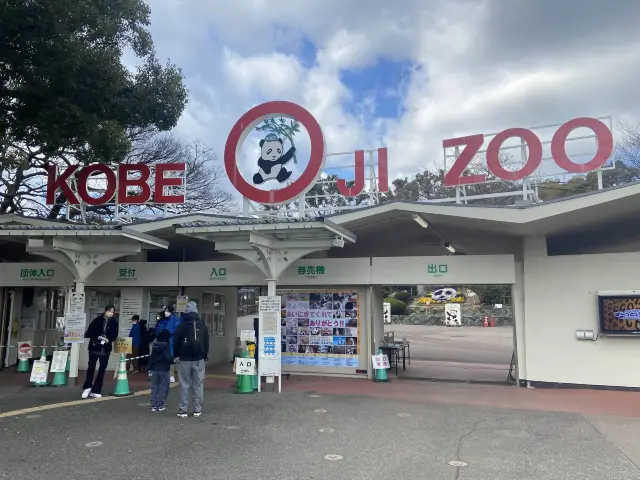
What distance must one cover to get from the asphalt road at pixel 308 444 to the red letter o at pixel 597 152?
5778mm

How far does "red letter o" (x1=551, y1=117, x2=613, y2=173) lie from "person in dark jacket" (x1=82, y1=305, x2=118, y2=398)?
32.4 ft

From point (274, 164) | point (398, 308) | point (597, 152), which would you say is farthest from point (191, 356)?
point (398, 308)

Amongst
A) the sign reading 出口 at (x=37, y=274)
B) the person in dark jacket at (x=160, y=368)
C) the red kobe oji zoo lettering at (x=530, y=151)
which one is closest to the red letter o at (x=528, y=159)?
the red kobe oji zoo lettering at (x=530, y=151)

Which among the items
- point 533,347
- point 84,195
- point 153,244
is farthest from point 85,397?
point 533,347

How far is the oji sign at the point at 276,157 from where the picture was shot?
12.6m

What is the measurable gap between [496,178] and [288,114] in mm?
5346

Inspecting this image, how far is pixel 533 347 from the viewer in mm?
10703

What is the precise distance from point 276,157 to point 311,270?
3.19 meters

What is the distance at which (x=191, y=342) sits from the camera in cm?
762

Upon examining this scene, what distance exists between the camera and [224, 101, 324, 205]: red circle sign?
1240cm

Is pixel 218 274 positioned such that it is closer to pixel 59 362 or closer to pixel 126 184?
pixel 59 362

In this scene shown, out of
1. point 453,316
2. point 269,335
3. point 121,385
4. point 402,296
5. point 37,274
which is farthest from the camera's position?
point 402,296

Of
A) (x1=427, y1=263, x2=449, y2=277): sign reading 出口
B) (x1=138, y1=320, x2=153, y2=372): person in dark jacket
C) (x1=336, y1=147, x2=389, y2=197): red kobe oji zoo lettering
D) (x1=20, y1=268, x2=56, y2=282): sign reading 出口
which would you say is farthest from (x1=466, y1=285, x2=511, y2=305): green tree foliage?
(x1=20, y1=268, x2=56, y2=282): sign reading 出口

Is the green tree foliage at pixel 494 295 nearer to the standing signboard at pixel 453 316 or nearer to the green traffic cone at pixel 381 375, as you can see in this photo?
the standing signboard at pixel 453 316
